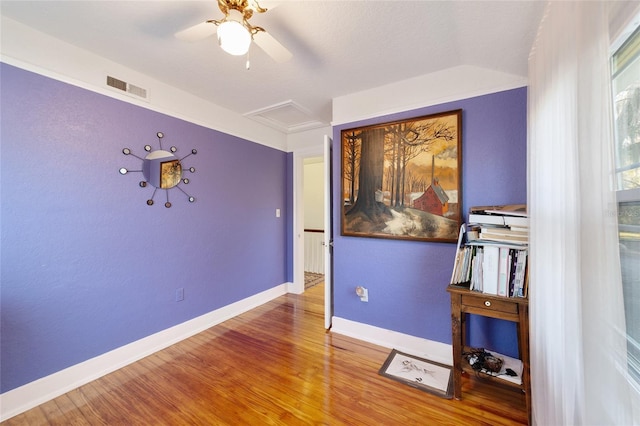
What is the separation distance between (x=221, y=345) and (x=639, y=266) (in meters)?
2.76

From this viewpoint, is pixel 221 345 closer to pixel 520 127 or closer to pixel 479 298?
pixel 479 298

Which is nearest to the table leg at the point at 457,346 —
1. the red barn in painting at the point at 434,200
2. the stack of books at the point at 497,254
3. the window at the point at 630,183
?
the stack of books at the point at 497,254

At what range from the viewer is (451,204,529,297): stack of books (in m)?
1.54

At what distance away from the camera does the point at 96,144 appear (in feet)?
6.38

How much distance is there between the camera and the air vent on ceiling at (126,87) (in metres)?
2.02

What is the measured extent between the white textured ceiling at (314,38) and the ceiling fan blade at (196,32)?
0.82ft

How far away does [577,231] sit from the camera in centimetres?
85

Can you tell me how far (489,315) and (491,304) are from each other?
0.24ft

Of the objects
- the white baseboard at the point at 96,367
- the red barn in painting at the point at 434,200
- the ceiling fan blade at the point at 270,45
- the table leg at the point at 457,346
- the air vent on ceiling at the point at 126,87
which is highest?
the air vent on ceiling at the point at 126,87

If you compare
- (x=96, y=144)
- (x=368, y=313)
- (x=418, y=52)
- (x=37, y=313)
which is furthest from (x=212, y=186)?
(x=418, y=52)

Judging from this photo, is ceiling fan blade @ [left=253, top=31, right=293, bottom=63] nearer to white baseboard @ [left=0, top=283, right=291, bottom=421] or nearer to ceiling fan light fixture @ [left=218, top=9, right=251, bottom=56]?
ceiling fan light fixture @ [left=218, top=9, right=251, bottom=56]

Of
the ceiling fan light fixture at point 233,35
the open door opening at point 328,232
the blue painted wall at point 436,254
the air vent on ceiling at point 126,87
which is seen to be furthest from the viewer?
the open door opening at point 328,232

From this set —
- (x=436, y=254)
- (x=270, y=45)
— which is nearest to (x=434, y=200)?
(x=436, y=254)

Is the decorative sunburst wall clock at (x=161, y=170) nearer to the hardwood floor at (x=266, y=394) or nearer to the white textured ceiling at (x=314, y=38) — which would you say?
the white textured ceiling at (x=314, y=38)
